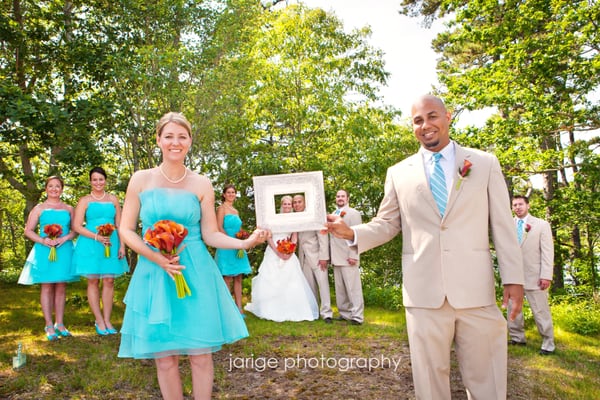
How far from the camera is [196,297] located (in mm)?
3277

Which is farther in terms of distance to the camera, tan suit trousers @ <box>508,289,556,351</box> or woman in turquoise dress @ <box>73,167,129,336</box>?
woman in turquoise dress @ <box>73,167,129,336</box>

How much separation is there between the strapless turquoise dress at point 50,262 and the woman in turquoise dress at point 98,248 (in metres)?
0.14

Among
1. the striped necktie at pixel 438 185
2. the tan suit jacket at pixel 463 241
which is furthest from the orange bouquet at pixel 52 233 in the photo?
the striped necktie at pixel 438 185

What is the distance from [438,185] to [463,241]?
0.40 m

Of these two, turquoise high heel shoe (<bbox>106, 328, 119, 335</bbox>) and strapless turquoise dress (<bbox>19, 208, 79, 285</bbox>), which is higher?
strapless turquoise dress (<bbox>19, 208, 79, 285</bbox>)

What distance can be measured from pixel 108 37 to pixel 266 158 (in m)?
4.72

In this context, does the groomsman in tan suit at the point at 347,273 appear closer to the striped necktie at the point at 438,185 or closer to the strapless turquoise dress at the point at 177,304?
the strapless turquoise dress at the point at 177,304

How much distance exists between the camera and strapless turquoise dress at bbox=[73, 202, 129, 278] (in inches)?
260

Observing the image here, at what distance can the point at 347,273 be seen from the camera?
837 cm

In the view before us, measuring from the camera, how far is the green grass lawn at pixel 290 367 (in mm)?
4637

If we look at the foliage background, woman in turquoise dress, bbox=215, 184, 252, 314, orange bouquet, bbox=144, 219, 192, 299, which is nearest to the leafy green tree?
the foliage background

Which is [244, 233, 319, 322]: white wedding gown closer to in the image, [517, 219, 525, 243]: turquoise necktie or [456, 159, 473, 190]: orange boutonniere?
[517, 219, 525, 243]: turquoise necktie

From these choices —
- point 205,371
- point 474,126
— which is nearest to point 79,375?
point 205,371

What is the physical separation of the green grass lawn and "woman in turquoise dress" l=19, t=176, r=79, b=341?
49 centimetres
